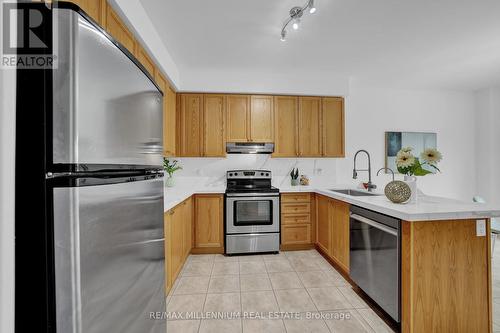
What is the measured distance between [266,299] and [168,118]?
8.07 feet

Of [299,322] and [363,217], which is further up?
[363,217]

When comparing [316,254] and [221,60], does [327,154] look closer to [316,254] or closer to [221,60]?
[316,254]

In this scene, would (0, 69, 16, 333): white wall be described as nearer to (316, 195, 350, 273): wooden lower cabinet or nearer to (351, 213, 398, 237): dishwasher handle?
(351, 213, 398, 237): dishwasher handle

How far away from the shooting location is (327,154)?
11.9 feet

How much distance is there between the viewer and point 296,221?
3254 millimetres

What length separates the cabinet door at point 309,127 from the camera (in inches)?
141

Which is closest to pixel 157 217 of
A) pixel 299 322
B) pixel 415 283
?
pixel 299 322

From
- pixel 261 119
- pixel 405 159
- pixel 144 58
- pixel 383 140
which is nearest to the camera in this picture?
pixel 405 159

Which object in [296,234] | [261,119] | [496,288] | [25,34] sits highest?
[261,119]

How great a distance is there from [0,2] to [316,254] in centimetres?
345

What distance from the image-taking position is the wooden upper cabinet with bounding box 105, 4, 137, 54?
4.83ft

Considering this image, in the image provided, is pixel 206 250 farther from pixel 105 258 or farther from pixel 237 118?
pixel 105 258

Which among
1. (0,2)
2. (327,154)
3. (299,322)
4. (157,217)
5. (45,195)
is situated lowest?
(299,322)

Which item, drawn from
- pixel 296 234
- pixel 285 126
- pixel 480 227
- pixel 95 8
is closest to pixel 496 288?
pixel 480 227
